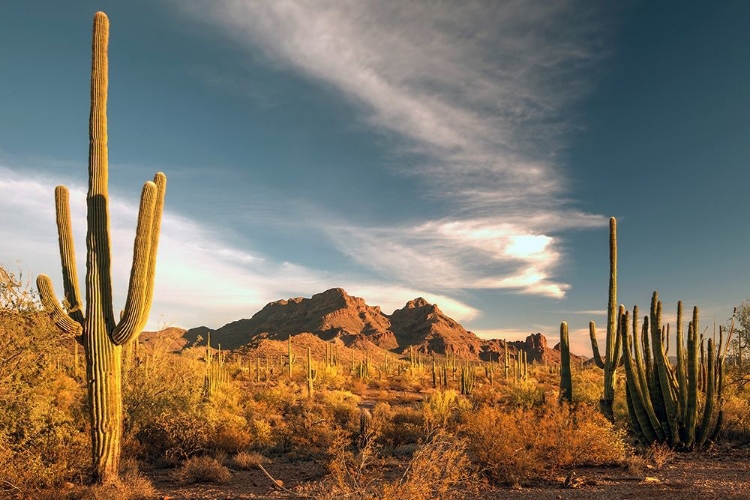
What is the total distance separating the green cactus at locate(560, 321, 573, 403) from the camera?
16.4m

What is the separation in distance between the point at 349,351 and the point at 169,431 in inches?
2735

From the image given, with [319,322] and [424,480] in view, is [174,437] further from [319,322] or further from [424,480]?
[319,322]

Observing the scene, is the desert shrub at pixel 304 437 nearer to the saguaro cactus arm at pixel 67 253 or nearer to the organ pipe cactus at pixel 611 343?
the saguaro cactus arm at pixel 67 253

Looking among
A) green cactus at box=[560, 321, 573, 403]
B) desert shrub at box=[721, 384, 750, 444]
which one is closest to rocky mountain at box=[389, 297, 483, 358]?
desert shrub at box=[721, 384, 750, 444]

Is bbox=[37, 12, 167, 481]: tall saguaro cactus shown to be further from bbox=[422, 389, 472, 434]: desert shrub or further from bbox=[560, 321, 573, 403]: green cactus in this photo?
bbox=[560, 321, 573, 403]: green cactus

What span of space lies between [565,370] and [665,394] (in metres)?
3.43

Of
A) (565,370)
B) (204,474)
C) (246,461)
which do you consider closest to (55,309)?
(204,474)

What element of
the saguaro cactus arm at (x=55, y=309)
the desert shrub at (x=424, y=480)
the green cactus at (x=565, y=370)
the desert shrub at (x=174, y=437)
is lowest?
the desert shrub at (x=174, y=437)

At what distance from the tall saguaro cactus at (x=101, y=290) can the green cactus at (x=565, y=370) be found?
40.5 ft

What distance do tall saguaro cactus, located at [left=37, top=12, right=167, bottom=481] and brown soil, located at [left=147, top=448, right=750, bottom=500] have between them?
1.74 metres

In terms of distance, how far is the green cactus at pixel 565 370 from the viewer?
16.4 meters

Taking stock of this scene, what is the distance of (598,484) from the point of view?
381 inches

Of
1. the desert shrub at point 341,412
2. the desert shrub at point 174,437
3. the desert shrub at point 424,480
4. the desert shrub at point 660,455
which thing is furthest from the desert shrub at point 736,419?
the desert shrub at point 174,437

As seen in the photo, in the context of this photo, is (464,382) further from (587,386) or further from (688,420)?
(688,420)
